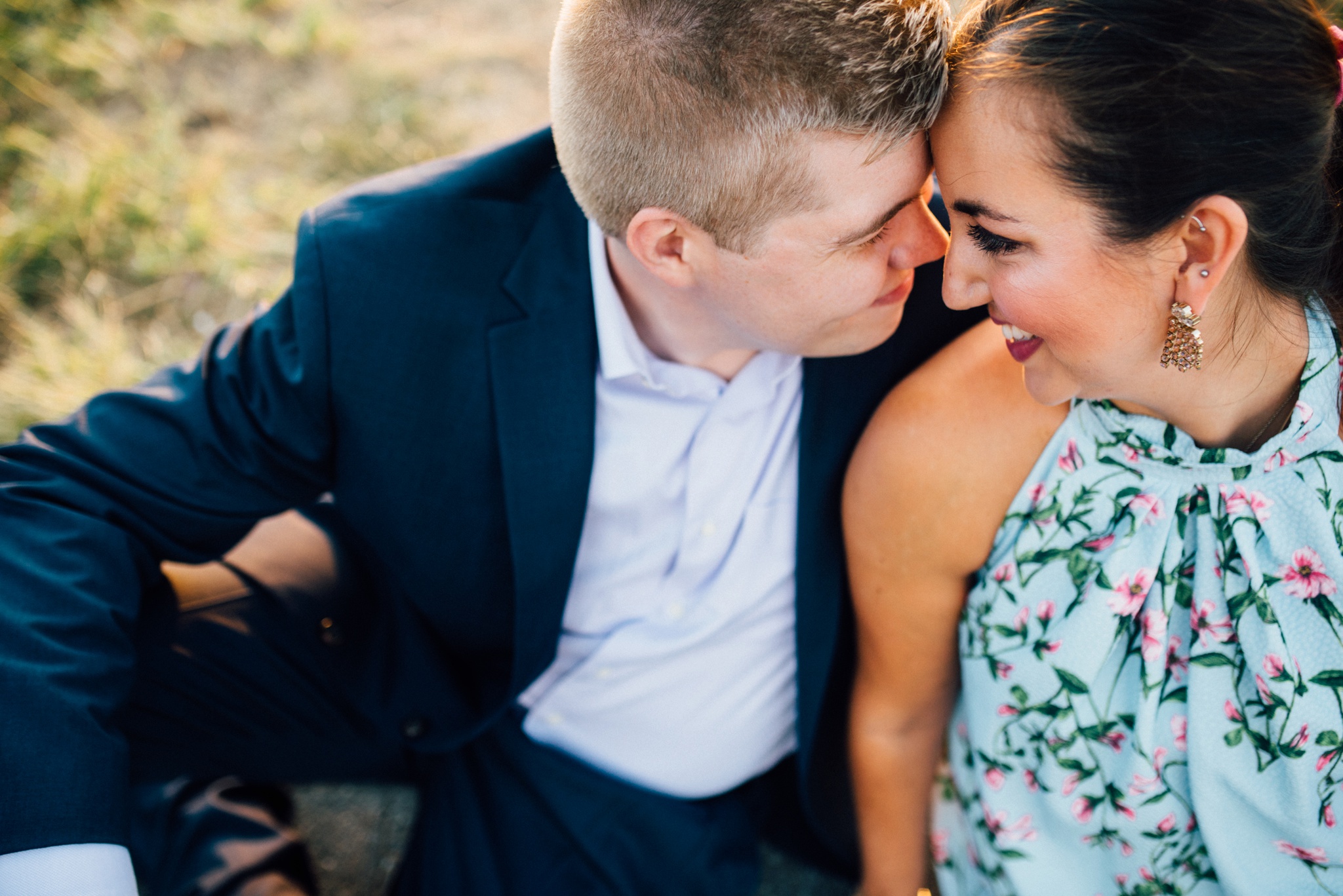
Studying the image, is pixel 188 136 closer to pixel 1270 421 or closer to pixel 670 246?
pixel 670 246

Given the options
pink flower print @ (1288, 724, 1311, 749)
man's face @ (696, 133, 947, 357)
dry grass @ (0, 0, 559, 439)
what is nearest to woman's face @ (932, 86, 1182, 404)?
man's face @ (696, 133, 947, 357)

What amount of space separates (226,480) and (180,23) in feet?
10.9

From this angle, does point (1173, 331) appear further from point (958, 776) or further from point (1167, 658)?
point (958, 776)

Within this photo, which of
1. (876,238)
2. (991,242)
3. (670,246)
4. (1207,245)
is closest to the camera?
(1207,245)

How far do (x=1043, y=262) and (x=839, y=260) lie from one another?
375mm

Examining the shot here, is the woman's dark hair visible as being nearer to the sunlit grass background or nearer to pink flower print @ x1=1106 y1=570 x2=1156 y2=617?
pink flower print @ x1=1106 y1=570 x2=1156 y2=617

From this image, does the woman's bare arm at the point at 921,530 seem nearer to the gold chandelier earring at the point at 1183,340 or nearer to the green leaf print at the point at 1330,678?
the gold chandelier earring at the point at 1183,340

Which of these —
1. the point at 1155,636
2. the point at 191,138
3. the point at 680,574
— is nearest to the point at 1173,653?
the point at 1155,636

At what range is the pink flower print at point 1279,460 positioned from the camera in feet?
4.36

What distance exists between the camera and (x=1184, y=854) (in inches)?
59.2

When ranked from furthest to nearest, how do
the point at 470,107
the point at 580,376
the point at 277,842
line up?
the point at 470,107 → the point at 277,842 → the point at 580,376

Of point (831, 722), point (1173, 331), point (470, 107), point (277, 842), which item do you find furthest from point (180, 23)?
point (1173, 331)

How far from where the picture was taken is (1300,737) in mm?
1315

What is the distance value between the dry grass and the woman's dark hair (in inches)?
113
